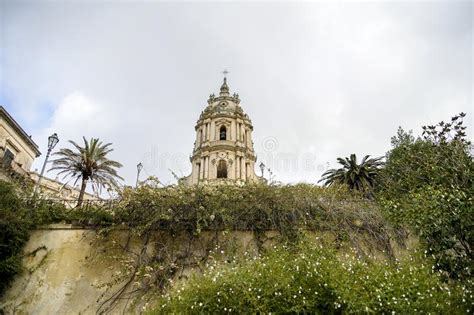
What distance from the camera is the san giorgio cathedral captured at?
96.0ft

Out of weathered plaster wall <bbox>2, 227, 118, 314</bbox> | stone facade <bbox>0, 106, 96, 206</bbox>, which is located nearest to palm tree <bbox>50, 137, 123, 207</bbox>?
stone facade <bbox>0, 106, 96, 206</bbox>

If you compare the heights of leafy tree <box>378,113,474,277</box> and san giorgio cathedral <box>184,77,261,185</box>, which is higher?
san giorgio cathedral <box>184,77,261,185</box>

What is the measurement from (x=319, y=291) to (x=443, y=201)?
4.77 metres

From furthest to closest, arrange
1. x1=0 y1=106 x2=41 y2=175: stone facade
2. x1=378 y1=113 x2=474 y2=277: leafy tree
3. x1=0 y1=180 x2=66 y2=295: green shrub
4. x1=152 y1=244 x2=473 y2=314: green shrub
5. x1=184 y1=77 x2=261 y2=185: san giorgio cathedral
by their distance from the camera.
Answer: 1. x1=184 y1=77 x2=261 y2=185: san giorgio cathedral
2. x1=0 y1=106 x2=41 y2=175: stone facade
3. x1=0 y1=180 x2=66 y2=295: green shrub
4. x1=378 y1=113 x2=474 y2=277: leafy tree
5. x1=152 y1=244 x2=473 y2=314: green shrub

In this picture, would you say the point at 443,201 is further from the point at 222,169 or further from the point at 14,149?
the point at 14,149

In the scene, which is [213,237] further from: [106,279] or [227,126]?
[227,126]

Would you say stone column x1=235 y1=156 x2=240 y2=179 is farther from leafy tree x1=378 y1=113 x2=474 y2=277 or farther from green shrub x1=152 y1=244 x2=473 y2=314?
green shrub x1=152 y1=244 x2=473 y2=314

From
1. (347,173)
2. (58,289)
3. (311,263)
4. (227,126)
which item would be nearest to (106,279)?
(58,289)

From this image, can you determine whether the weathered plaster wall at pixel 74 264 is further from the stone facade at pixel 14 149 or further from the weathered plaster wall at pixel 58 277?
the stone facade at pixel 14 149

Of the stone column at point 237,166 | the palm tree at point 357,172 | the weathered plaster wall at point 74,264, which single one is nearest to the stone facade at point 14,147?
the weathered plaster wall at point 74,264

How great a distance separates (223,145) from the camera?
97.8ft

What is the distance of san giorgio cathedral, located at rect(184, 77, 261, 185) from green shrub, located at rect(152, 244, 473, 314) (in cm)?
2082

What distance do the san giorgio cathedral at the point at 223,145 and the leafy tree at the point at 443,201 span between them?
18.2 meters

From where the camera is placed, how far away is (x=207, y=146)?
3008cm
